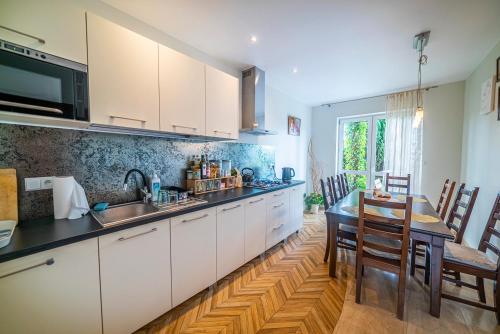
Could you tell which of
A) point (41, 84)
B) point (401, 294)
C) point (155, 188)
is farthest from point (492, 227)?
point (41, 84)

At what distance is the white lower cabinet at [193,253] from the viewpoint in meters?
1.52

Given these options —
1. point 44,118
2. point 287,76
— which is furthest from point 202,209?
point 287,76

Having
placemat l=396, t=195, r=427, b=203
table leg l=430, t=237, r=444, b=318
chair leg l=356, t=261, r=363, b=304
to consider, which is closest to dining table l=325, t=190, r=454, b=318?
table leg l=430, t=237, r=444, b=318

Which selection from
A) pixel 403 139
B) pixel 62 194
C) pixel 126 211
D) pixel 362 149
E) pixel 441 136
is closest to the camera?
pixel 62 194

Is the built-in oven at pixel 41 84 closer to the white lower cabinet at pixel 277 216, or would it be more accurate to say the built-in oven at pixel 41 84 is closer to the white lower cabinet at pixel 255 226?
the white lower cabinet at pixel 255 226

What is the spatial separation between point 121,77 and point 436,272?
108 inches

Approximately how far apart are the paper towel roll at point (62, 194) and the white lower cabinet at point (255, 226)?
1422 mm

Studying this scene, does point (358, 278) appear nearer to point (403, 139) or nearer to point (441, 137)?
point (403, 139)

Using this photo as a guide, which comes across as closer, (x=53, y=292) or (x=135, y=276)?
(x=53, y=292)

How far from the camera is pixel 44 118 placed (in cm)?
112

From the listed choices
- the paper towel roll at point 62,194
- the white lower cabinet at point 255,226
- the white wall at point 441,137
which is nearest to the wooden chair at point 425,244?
the white wall at point 441,137

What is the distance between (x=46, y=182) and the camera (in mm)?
Answer: 1341

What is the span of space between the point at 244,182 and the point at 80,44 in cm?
207

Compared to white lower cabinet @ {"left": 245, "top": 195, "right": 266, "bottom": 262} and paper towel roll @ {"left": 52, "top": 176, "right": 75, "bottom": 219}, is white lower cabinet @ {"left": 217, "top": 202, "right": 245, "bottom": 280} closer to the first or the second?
white lower cabinet @ {"left": 245, "top": 195, "right": 266, "bottom": 262}
